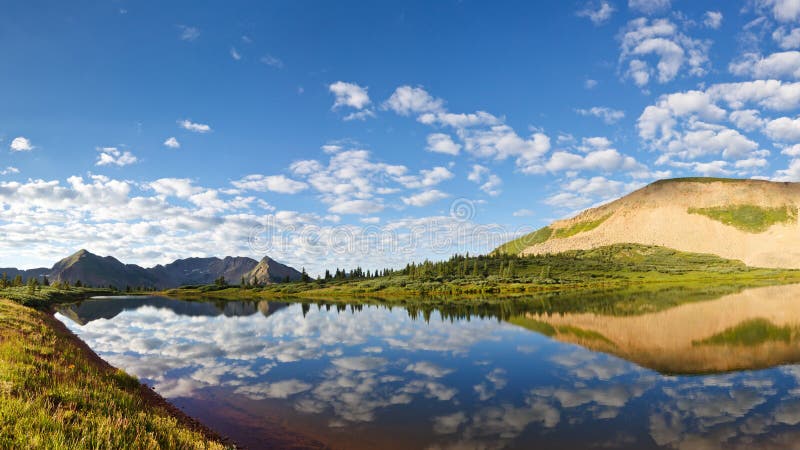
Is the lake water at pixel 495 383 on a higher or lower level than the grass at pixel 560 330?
higher

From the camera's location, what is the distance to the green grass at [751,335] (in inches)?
1625

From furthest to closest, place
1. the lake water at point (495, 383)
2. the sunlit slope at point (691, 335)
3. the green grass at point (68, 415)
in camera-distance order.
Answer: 1. the sunlit slope at point (691, 335)
2. the lake water at point (495, 383)
3. the green grass at point (68, 415)

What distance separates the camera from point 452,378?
102ft

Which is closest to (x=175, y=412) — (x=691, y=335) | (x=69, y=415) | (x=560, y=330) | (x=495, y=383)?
(x=69, y=415)

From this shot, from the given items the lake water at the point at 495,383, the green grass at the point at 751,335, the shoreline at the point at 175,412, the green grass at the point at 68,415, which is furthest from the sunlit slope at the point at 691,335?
the green grass at the point at 68,415

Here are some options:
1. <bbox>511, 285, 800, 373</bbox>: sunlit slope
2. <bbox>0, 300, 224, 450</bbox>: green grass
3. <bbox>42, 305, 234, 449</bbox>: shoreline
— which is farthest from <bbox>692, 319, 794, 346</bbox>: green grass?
<bbox>0, 300, 224, 450</bbox>: green grass

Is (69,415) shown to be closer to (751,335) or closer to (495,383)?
(495,383)

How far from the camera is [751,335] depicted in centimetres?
4462

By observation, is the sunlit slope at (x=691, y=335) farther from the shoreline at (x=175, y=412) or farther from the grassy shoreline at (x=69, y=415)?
the grassy shoreline at (x=69, y=415)

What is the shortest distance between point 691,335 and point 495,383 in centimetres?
3143

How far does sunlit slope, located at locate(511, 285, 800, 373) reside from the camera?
34.2 m

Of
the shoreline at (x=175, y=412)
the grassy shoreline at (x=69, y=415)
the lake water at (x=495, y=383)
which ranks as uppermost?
the grassy shoreline at (x=69, y=415)

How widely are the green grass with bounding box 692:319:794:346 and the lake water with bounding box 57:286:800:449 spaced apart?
181mm

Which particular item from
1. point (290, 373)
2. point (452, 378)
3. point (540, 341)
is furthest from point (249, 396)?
point (540, 341)
